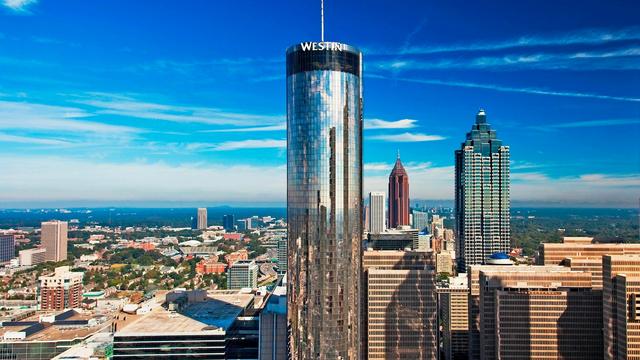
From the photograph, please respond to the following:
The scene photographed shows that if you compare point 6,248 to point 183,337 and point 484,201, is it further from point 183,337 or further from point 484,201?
point 484,201

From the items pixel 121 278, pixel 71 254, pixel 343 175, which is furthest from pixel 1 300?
pixel 343 175

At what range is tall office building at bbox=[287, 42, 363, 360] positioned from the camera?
50.0 metres

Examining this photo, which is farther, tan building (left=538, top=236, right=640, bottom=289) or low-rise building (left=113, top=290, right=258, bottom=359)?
tan building (left=538, top=236, right=640, bottom=289)

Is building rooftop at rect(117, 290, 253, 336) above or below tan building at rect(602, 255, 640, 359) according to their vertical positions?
below

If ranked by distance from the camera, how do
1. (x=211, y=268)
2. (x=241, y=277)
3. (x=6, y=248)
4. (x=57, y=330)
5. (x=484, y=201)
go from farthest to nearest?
1. (x=6, y=248)
2. (x=211, y=268)
3. (x=241, y=277)
4. (x=484, y=201)
5. (x=57, y=330)

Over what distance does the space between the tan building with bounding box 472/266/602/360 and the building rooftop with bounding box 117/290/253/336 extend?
30.4 m

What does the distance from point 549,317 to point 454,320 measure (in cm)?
2819

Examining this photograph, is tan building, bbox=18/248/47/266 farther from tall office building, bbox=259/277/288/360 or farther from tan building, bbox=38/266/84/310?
tall office building, bbox=259/277/288/360

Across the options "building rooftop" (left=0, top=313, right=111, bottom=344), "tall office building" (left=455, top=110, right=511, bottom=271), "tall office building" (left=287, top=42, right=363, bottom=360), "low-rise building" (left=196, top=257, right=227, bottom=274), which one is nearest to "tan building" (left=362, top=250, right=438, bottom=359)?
"tall office building" (left=287, top=42, right=363, bottom=360)

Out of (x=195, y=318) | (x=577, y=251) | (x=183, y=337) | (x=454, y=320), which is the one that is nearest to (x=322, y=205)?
(x=183, y=337)

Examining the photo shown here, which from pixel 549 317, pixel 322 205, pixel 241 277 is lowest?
pixel 241 277

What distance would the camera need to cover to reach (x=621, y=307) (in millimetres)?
44688

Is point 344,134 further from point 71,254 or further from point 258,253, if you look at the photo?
point 71,254

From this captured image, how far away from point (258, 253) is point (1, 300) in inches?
3458
